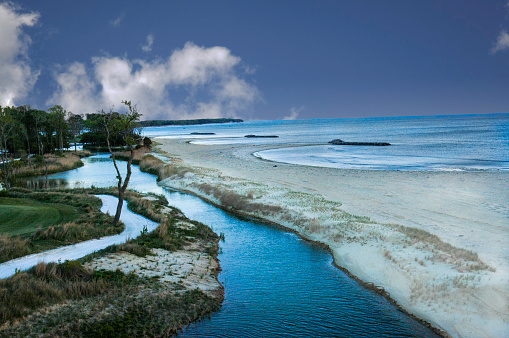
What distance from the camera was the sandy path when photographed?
54.9ft

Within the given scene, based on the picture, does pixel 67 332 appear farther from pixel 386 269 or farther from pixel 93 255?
pixel 386 269

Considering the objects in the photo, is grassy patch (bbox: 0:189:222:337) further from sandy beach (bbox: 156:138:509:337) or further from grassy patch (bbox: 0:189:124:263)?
sandy beach (bbox: 156:138:509:337)

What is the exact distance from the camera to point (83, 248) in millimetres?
20078

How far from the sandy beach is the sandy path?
1044 centimetres

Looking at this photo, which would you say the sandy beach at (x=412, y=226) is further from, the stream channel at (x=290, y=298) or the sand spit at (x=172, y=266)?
the sand spit at (x=172, y=266)

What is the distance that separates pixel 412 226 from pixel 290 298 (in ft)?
45.9

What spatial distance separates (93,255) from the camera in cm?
1833

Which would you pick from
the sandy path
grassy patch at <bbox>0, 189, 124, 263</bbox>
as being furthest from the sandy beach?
grassy patch at <bbox>0, 189, 124, 263</bbox>

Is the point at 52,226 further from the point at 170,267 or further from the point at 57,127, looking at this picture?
the point at 57,127

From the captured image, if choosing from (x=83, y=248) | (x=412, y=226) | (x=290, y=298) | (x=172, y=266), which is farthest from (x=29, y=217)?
(x=412, y=226)

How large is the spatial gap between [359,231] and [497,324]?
37.0 feet

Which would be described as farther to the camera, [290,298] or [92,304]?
[290,298]

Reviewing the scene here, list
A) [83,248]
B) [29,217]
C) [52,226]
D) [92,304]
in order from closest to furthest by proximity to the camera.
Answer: [92,304] → [83,248] → [52,226] → [29,217]

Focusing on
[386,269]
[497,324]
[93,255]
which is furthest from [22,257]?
[497,324]
